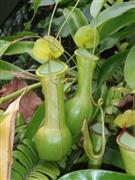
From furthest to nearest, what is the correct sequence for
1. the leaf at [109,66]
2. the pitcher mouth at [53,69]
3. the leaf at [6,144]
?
the leaf at [109,66] < the pitcher mouth at [53,69] < the leaf at [6,144]

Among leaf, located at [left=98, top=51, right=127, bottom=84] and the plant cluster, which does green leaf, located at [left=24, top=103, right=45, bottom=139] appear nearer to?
the plant cluster

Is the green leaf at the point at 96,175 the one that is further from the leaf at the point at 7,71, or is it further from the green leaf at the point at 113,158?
the leaf at the point at 7,71

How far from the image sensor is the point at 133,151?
1.93 feet

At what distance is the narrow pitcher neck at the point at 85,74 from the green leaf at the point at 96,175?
0.11 m

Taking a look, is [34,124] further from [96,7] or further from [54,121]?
[96,7]

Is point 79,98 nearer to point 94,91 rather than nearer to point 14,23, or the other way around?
point 94,91

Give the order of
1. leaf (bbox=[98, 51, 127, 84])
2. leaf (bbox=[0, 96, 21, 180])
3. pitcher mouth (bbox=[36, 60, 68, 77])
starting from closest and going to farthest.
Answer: leaf (bbox=[0, 96, 21, 180]), pitcher mouth (bbox=[36, 60, 68, 77]), leaf (bbox=[98, 51, 127, 84])

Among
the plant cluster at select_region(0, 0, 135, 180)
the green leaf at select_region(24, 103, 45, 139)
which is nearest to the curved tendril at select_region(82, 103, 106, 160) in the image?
the plant cluster at select_region(0, 0, 135, 180)

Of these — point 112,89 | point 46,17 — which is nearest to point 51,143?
point 112,89

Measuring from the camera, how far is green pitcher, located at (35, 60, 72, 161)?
616mm

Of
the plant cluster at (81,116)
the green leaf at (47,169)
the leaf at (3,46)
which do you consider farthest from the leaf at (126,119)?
the leaf at (3,46)

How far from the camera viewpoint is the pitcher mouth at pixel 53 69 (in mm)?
619

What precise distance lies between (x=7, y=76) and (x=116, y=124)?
0.25 metres

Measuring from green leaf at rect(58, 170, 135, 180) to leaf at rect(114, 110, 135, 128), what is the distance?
76 millimetres
